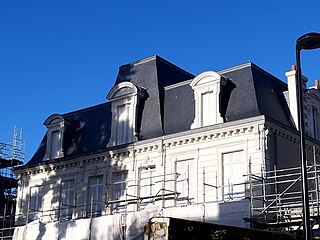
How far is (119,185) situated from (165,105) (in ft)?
14.0

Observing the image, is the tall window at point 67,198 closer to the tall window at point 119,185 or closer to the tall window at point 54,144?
the tall window at point 54,144

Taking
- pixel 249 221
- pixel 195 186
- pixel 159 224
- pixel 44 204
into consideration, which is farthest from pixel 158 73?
pixel 159 224

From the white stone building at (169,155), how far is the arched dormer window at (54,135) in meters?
0.06

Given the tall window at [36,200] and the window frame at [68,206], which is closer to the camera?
the window frame at [68,206]

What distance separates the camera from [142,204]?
25344 millimetres

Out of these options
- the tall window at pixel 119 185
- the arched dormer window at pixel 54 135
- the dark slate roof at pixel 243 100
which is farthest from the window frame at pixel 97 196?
the dark slate roof at pixel 243 100

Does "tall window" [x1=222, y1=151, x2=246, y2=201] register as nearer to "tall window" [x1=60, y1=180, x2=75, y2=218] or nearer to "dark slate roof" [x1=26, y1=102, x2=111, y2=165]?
"dark slate roof" [x1=26, y1=102, x2=111, y2=165]

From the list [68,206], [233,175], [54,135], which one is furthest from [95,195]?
[233,175]

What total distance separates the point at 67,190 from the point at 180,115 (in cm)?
719

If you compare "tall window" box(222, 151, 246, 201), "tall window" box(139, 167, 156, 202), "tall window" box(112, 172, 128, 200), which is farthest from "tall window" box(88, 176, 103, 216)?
"tall window" box(222, 151, 246, 201)

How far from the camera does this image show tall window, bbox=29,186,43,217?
1174 inches

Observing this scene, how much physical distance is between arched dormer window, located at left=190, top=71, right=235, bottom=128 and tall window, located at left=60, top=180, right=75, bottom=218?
24.5ft

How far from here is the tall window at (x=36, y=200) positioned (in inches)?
1174

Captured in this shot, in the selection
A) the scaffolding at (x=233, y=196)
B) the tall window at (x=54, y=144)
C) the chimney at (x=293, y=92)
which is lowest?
the scaffolding at (x=233, y=196)
